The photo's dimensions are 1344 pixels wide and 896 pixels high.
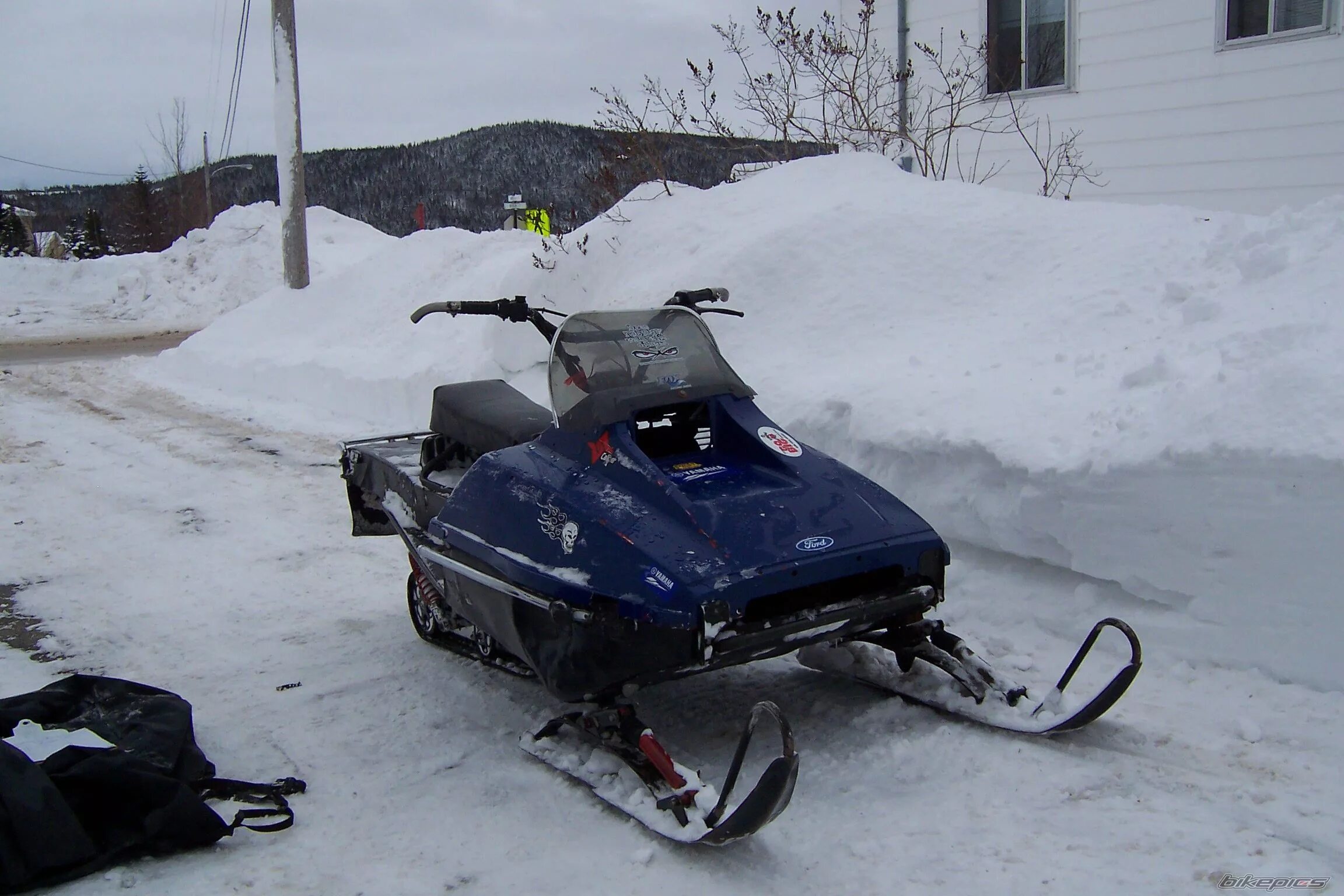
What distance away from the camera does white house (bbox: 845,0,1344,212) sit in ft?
26.9

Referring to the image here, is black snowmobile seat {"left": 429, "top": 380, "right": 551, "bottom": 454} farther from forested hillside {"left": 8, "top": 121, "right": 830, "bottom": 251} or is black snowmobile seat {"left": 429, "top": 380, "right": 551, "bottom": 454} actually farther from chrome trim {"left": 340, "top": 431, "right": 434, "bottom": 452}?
forested hillside {"left": 8, "top": 121, "right": 830, "bottom": 251}

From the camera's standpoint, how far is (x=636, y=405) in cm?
380

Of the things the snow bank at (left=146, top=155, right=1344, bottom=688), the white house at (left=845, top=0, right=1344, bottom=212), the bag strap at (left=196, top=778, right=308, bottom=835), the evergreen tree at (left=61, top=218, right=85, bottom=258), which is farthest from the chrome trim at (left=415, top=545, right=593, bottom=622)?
the evergreen tree at (left=61, top=218, right=85, bottom=258)

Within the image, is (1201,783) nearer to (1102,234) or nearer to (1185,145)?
(1102,234)

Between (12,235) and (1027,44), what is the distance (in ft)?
113

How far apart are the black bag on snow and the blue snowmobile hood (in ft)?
3.46

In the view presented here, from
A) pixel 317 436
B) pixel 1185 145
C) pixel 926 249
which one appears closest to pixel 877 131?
pixel 1185 145

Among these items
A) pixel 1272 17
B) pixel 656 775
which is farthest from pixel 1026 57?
pixel 656 775

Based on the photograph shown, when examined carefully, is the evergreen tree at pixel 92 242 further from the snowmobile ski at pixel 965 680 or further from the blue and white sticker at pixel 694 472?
the snowmobile ski at pixel 965 680

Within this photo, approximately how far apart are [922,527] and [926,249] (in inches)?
150

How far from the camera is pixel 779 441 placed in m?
3.94

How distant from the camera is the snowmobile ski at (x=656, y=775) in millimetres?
2857

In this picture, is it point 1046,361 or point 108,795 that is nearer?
point 108,795

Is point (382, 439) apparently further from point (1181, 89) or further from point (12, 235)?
point (12, 235)
